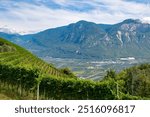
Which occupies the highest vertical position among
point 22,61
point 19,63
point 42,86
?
point 19,63

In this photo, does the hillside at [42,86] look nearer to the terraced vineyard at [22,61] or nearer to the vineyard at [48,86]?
the vineyard at [48,86]

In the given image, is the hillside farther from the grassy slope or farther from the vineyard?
→ the grassy slope

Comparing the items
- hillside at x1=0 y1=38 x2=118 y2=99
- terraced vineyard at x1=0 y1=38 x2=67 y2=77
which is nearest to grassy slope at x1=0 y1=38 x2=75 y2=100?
terraced vineyard at x1=0 y1=38 x2=67 y2=77

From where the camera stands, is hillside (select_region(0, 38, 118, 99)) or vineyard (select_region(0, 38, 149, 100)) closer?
vineyard (select_region(0, 38, 149, 100))

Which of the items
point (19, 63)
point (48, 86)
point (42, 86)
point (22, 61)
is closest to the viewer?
point (48, 86)

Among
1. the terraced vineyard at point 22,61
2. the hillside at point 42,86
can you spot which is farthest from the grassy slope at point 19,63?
the hillside at point 42,86

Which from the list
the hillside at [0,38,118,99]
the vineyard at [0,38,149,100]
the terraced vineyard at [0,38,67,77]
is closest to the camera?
the vineyard at [0,38,149,100]

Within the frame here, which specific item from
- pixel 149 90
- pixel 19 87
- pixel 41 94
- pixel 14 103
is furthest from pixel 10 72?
pixel 149 90

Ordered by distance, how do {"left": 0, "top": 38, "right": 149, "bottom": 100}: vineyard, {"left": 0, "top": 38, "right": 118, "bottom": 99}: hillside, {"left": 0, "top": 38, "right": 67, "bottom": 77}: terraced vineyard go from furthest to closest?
{"left": 0, "top": 38, "right": 67, "bottom": 77}: terraced vineyard
{"left": 0, "top": 38, "right": 118, "bottom": 99}: hillside
{"left": 0, "top": 38, "right": 149, "bottom": 100}: vineyard

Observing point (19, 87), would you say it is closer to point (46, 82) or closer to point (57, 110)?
point (46, 82)

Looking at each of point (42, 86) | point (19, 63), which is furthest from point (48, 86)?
point (19, 63)

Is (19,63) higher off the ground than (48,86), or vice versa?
(19,63)

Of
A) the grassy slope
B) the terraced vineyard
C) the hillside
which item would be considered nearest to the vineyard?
the hillside

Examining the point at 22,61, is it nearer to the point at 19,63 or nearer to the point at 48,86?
the point at 19,63
